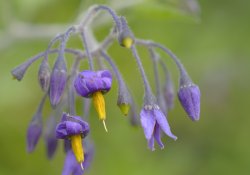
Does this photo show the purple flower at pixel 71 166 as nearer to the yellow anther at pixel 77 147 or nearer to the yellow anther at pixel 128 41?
the yellow anther at pixel 77 147

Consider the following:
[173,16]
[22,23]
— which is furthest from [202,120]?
[22,23]

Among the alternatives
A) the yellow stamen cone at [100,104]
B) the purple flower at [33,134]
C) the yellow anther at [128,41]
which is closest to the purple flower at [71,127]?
the yellow stamen cone at [100,104]

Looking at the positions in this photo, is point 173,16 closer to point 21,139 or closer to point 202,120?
point 202,120

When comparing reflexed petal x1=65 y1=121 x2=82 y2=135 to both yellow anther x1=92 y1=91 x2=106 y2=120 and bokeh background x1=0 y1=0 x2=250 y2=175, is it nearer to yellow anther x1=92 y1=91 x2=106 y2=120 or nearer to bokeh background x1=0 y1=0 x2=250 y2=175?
yellow anther x1=92 y1=91 x2=106 y2=120

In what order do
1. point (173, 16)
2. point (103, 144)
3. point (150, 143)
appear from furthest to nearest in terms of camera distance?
point (103, 144) < point (173, 16) < point (150, 143)

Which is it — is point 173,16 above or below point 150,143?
above

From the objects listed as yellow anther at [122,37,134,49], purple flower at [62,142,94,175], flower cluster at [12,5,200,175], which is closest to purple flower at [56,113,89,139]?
flower cluster at [12,5,200,175]
